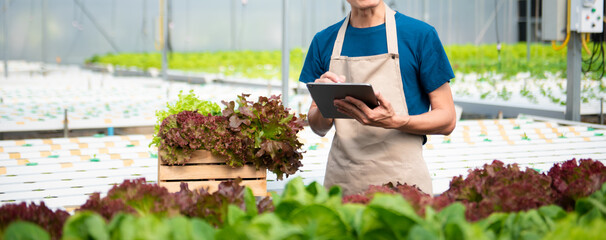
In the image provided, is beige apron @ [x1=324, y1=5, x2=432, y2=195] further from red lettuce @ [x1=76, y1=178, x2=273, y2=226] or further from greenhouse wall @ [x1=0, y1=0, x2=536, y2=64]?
greenhouse wall @ [x1=0, y1=0, x2=536, y2=64]

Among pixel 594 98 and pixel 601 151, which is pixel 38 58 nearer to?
pixel 594 98

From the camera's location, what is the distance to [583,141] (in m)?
5.00

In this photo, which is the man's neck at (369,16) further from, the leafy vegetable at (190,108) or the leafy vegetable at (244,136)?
the leafy vegetable at (190,108)

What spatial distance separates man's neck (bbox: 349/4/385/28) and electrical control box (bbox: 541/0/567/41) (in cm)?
446

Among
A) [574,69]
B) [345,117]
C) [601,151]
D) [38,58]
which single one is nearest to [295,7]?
[38,58]

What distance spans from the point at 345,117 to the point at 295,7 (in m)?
25.1

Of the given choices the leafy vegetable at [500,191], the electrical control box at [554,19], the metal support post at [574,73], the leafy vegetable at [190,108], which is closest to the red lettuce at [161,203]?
the leafy vegetable at [500,191]

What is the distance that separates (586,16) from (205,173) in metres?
4.51

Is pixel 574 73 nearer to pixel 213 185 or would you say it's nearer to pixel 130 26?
pixel 213 185

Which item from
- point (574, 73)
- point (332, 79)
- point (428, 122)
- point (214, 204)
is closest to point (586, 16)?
point (574, 73)

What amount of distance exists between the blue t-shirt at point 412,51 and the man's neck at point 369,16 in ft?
0.06

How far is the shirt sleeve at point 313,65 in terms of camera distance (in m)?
2.38

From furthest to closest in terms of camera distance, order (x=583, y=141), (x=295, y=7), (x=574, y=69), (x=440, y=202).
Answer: (x=295, y=7) < (x=574, y=69) < (x=583, y=141) < (x=440, y=202)

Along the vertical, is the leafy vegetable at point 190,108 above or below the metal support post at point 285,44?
below
